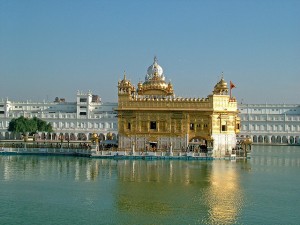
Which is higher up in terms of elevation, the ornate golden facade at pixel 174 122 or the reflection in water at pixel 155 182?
the ornate golden facade at pixel 174 122

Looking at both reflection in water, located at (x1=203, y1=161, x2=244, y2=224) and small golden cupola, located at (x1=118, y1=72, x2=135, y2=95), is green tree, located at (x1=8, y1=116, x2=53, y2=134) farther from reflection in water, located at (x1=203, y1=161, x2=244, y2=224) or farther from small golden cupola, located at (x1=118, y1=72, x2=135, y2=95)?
reflection in water, located at (x1=203, y1=161, x2=244, y2=224)

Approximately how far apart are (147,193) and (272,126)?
7203 centimetres

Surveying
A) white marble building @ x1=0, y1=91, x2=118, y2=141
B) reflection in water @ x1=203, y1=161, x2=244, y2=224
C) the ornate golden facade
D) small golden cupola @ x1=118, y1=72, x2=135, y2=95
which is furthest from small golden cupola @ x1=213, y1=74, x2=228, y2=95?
white marble building @ x1=0, y1=91, x2=118, y2=141

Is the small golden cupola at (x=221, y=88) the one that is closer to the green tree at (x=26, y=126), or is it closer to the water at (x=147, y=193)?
the water at (x=147, y=193)

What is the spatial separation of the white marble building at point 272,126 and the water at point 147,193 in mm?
53469

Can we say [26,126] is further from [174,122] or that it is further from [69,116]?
[174,122]

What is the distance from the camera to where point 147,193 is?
28.5m

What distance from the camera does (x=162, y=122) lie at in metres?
49.1

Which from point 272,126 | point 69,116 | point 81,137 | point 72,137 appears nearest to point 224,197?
point 81,137

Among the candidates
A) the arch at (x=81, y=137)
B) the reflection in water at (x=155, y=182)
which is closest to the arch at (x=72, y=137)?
the arch at (x=81, y=137)

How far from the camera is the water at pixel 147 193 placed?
75.7 feet

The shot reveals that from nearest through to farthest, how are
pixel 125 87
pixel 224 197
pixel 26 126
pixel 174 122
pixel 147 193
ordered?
pixel 224 197, pixel 147 193, pixel 174 122, pixel 125 87, pixel 26 126

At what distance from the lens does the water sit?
2306 cm

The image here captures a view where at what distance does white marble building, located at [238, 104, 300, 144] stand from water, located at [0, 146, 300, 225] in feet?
175
